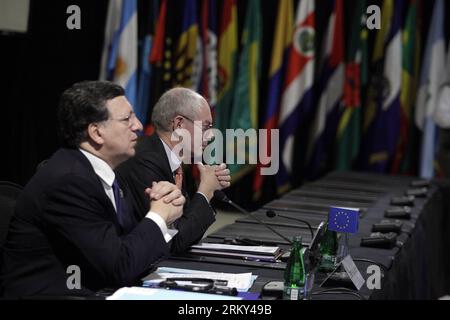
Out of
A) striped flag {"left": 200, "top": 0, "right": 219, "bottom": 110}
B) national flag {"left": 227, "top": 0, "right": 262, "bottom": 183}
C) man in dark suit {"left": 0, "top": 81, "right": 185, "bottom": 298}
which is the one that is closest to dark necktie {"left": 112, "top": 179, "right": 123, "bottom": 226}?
man in dark suit {"left": 0, "top": 81, "right": 185, "bottom": 298}

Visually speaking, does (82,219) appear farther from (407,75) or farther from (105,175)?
(407,75)

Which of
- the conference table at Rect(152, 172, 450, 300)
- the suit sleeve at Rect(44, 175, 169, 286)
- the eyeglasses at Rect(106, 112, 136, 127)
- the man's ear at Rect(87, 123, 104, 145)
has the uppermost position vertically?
the eyeglasses at Rect(106, 112, 136, 127)

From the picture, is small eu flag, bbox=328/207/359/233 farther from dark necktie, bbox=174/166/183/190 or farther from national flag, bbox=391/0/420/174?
national flag, bbox=391/0/420/174

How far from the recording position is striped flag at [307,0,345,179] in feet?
22.9

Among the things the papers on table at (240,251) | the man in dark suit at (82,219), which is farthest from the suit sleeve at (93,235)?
the papers on table at (240,251)

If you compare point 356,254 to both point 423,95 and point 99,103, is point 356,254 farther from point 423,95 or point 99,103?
point 423,95

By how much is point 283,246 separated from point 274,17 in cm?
457

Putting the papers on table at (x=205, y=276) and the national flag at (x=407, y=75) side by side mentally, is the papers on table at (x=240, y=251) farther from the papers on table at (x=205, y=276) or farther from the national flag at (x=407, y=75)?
the national flag at (x=407, y=75)

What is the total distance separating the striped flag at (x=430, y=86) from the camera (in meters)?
6.81

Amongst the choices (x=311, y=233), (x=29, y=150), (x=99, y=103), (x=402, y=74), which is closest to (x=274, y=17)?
(x=402, y=74)

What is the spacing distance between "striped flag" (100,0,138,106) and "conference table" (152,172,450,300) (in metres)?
1.85

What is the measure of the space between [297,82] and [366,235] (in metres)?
3.60

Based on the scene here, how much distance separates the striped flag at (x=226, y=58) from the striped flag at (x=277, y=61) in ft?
1.17
